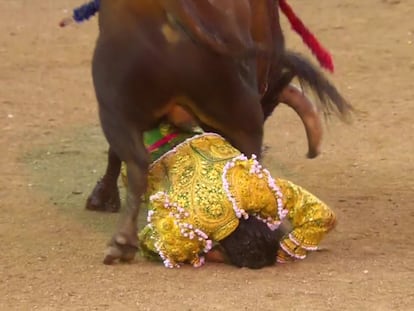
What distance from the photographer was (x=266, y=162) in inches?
217

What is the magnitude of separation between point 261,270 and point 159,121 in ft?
1.89

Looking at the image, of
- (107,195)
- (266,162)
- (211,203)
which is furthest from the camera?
(266,162)

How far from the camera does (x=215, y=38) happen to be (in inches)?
146

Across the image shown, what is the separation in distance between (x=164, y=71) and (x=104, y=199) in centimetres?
112

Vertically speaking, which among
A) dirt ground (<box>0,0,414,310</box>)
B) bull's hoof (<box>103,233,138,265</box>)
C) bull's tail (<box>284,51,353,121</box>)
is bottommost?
dirt ground (<box>0,0,414,310</box>)

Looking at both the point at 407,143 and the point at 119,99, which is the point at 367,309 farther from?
the point at 407,143

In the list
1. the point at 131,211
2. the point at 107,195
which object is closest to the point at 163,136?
the point at 131,211

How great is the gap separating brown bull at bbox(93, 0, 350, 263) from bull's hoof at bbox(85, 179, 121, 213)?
811 millimetres

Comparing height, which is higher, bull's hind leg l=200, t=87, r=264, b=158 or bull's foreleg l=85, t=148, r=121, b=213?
bull's hind leg l=200, t=87, r=264, b=158

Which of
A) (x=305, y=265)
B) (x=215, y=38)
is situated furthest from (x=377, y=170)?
(x=215, y=38)

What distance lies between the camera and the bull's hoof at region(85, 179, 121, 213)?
4742 millimetres

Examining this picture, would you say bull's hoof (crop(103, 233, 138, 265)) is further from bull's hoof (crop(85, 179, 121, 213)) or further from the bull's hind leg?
bull's hoof (crop(85, 179, 121, 213))

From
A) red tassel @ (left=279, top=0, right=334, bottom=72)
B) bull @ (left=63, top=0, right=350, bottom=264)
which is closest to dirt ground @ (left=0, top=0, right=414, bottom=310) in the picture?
bull @ (left=63, top=0, right=350, bottom=264)

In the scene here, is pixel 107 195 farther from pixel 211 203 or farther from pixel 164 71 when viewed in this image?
pixel 164 71
